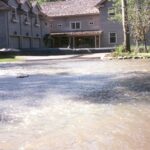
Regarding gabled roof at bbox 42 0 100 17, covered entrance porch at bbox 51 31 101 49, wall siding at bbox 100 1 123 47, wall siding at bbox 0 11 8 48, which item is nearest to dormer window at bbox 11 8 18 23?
wall siding at bbox 0 11 8 48

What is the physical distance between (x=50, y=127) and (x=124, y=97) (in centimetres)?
389

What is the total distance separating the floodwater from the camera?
7000 mm

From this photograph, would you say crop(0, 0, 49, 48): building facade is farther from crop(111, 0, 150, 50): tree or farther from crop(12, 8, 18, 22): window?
crop(111, 0, 150, 50): tree

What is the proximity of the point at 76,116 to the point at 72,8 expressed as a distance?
55.8 m

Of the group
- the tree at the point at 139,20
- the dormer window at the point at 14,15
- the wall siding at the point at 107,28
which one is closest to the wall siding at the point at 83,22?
the wall siding at the point at 107,28

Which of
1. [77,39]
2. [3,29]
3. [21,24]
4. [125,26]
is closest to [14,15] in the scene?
[21,24]

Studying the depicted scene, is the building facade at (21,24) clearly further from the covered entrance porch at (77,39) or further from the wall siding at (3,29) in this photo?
the covered entrance porch at (77,39)

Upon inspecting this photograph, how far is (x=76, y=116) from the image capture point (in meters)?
8.98

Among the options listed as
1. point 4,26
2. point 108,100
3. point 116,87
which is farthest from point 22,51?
point 108,100

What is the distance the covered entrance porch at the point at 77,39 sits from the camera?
198 ft

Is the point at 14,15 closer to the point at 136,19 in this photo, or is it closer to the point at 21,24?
the point at 21,24

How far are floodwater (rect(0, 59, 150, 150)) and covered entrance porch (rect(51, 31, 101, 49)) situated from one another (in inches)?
1802

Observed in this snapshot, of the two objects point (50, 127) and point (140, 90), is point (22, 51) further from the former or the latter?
point (50, 127)

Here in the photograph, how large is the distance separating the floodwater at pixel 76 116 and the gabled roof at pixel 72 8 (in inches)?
1900
